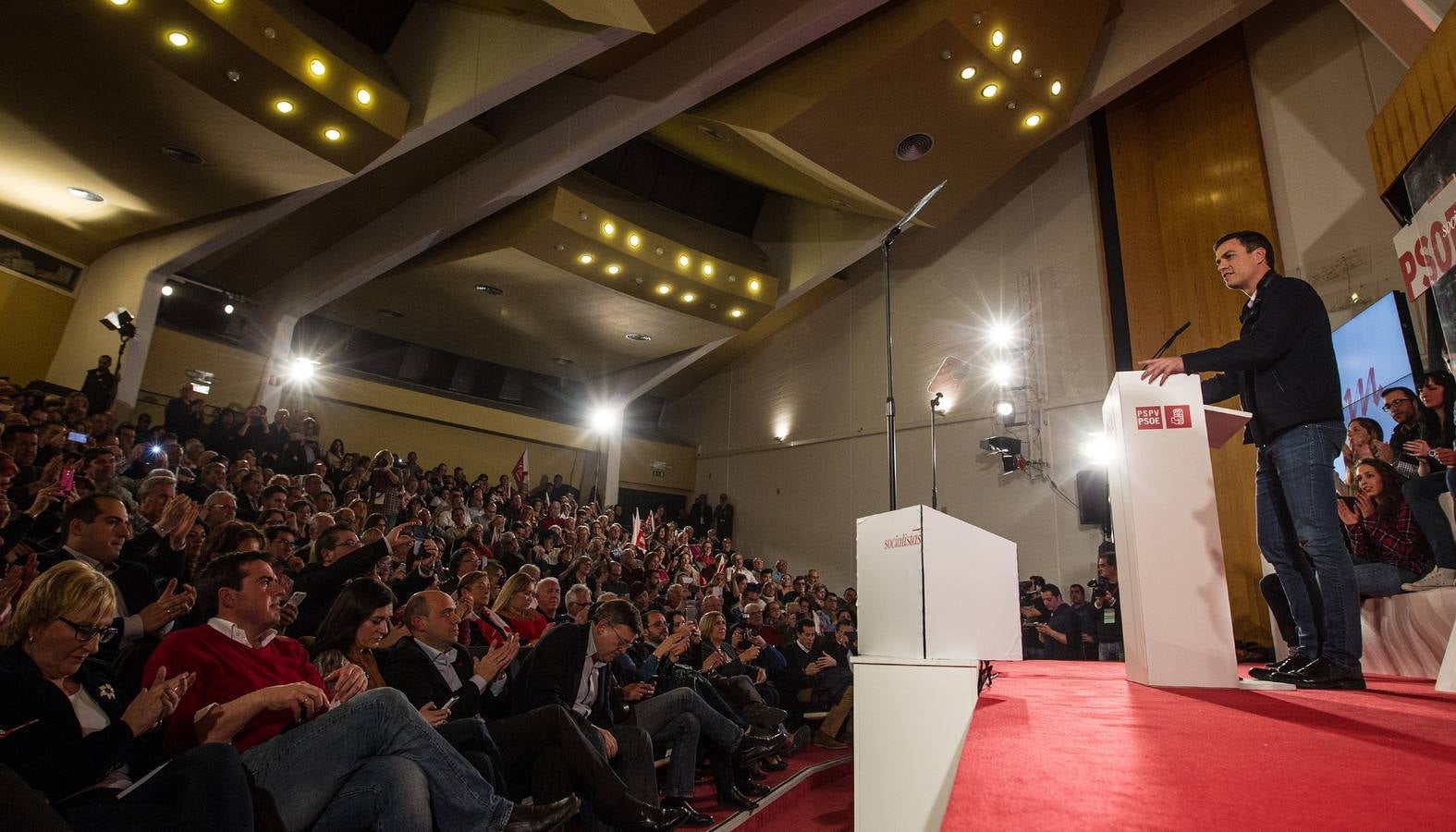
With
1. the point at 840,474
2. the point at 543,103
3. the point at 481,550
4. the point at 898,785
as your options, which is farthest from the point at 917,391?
the point at 898,785

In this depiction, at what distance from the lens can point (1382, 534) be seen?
3527 mm

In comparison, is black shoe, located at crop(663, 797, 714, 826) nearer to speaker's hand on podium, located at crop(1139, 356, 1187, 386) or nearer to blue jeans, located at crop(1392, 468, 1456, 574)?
speaker's hand on podium, located at crop(1139, 356, 1187, 386)

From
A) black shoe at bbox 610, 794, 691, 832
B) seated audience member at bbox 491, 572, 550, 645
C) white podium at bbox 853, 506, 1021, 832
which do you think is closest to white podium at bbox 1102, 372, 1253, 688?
white podium at bbox 853, 506, 1021, 832

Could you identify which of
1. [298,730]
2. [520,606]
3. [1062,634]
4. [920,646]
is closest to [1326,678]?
[920,646]

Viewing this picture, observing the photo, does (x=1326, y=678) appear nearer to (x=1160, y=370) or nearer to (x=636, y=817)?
(x=1160, y=370)

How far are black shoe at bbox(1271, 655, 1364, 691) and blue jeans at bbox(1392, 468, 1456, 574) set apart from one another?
1.78 meters

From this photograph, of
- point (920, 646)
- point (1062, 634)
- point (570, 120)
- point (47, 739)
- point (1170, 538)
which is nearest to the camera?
point (47, 739)

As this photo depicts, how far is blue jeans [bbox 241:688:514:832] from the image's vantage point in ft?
6.28

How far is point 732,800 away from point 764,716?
0.92 metres

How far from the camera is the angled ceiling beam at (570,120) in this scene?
706 cm

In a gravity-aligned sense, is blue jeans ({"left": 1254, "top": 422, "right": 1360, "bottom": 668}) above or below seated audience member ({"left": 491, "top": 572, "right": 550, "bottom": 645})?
above

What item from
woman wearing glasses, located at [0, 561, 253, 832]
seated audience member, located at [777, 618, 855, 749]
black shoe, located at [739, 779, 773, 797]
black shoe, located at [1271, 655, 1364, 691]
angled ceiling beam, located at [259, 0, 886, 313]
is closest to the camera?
woman wearing glasses, located at [0, 561, 253, 832]

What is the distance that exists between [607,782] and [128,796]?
1.58 m

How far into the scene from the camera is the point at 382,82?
6656 mm
